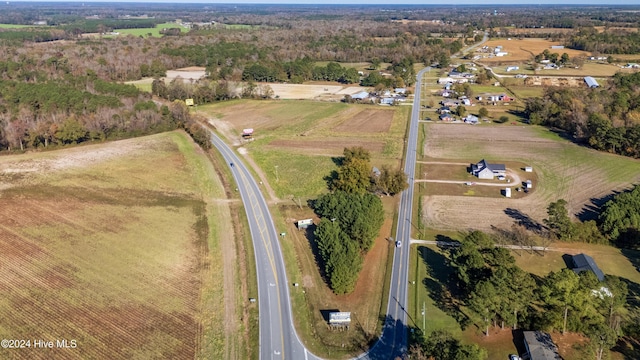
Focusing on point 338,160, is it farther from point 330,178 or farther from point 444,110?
point 444,110

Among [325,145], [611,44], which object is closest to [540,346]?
[325,145]

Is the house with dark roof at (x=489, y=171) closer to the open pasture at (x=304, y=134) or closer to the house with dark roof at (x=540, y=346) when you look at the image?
the open pasture at (x=304, y=134)

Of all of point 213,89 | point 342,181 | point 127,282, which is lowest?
point 127,282

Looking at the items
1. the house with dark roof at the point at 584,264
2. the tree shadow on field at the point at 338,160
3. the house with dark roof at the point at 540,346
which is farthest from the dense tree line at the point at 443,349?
the tree shadow on field at the point at 338,160

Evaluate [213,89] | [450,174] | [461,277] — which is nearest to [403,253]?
[461,277]

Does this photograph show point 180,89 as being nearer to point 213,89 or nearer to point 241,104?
point 213,89

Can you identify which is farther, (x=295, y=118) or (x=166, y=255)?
(x=295, y=118)
